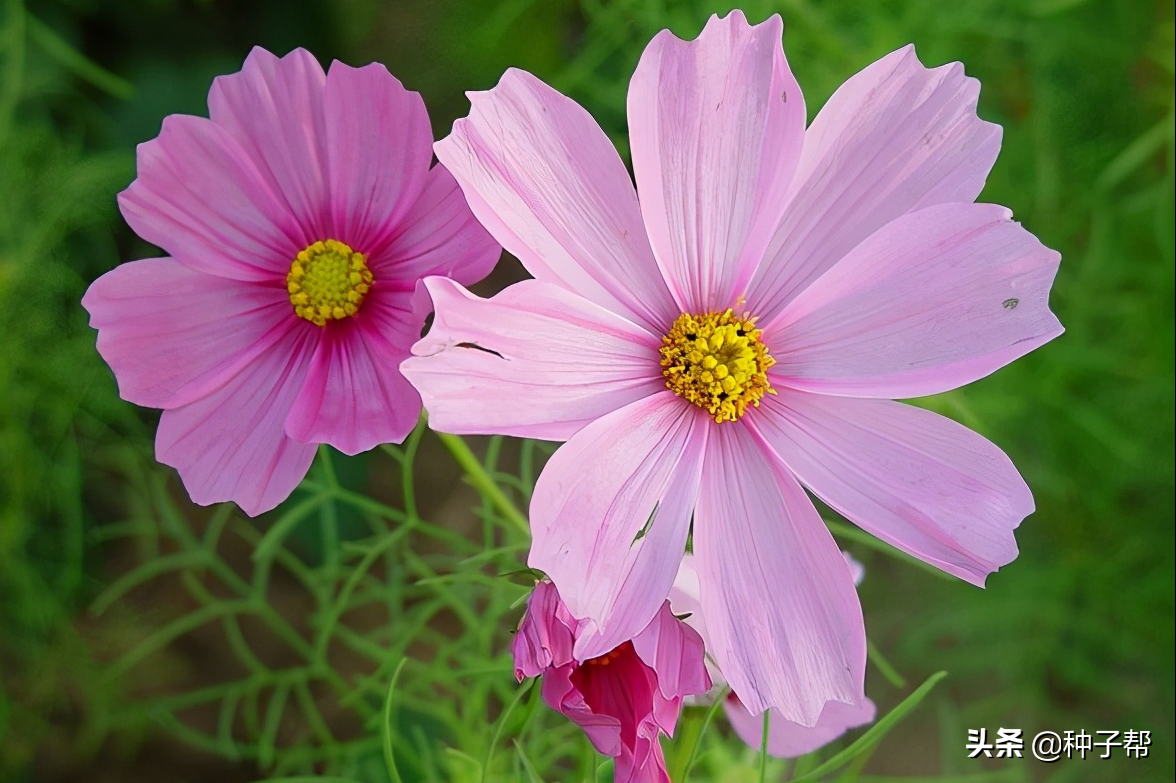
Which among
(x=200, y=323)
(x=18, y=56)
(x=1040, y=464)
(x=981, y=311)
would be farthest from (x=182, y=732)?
(x=1040, y=464)

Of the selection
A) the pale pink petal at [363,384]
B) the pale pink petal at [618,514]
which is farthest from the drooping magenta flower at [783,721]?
the pale pink petal at [363,384]

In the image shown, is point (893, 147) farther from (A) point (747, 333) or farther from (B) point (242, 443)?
(B) point (242, 443)

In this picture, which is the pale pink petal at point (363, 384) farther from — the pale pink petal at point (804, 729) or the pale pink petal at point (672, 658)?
the pale pink petal at point (804, 729)

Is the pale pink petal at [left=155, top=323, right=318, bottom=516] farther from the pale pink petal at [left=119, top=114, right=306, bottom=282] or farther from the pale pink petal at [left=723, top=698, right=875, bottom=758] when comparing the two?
the pale pink petal at [left=723, top=698, right=875, bottom=758]

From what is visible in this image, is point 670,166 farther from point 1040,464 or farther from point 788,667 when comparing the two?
point 1040,464

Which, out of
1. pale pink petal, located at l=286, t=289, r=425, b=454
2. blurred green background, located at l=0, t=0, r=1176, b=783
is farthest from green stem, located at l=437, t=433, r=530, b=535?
blurred green background, located at l=0, t=0, r=1176, b=783
